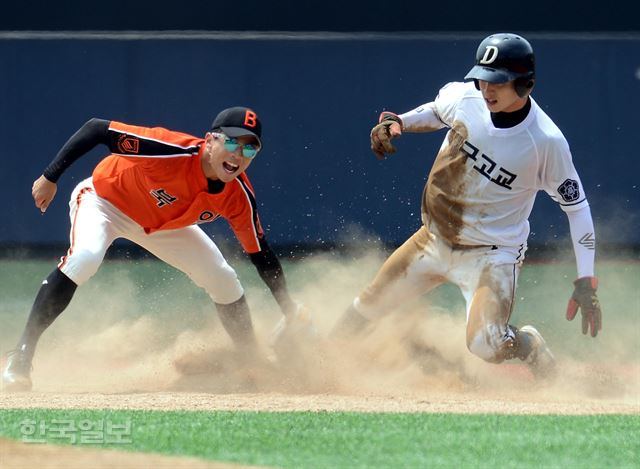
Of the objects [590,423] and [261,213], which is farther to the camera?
[261,213]

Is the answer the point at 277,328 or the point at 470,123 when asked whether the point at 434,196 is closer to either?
the point at 470,123

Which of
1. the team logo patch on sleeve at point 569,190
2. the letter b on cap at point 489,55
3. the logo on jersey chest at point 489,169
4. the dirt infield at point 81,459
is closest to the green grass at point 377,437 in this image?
the dirt infield at point 81,459

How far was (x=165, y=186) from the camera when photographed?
6676 millimetres

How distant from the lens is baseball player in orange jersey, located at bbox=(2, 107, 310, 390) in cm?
652

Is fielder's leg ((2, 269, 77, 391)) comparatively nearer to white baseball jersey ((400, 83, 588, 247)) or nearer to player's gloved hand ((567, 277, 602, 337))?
white baseball jersey ((400, 83, 588, 247))

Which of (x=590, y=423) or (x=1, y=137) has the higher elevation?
(x=590, y=423)

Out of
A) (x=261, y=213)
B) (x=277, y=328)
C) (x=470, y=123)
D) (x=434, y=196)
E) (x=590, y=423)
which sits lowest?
(x=261, y=213)

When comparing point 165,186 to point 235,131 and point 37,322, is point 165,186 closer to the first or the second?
point 235,131

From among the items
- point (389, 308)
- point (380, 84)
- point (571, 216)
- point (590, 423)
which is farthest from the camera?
point (380, 84)

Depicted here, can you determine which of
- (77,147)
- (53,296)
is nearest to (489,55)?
(77,147)

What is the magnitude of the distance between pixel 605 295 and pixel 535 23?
9.97 ft

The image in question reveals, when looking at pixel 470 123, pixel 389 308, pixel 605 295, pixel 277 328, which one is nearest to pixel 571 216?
pixel 470 123

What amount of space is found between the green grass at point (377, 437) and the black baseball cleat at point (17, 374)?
2.35 feet

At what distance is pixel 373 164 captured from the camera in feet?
37.2
